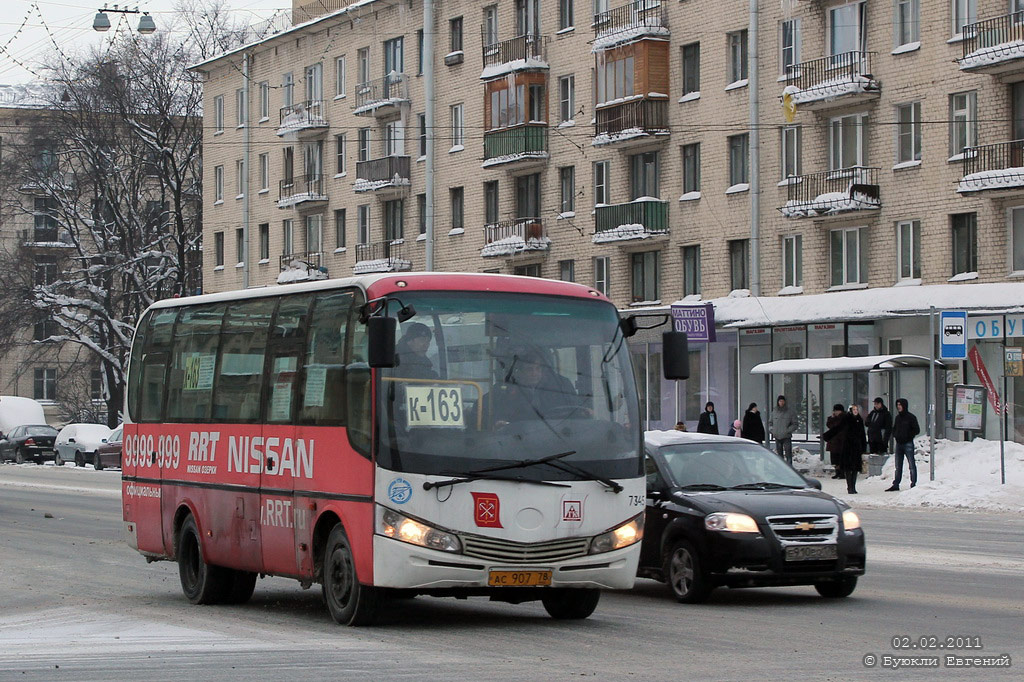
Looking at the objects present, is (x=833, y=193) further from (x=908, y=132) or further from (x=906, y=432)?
(x=906, y=432)

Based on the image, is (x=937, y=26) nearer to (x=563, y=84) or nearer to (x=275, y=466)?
(x=563, y=84)

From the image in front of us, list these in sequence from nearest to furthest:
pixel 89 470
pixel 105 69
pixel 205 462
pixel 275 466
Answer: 1. pixel 275 466
2. pixel 205 462
3. pixel 89 470
4. pixel 105 69

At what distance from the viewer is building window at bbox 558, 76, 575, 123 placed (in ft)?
175

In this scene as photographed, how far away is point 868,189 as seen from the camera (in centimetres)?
4306

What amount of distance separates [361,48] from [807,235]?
23.0 meters

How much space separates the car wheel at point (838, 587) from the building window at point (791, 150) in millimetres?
31202

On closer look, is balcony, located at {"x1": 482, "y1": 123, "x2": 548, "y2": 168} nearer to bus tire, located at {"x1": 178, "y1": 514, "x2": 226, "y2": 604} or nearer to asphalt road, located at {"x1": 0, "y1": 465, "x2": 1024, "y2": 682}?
asphalt road, located at {"x1": 0, "y1": 465, "x2": 1024, "y2": 682}

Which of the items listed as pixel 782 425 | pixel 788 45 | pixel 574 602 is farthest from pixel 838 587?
pixel 788 45

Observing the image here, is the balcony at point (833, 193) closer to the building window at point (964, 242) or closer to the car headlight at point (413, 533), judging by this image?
the building window at point (964, 242)

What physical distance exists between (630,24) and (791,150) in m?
7.23

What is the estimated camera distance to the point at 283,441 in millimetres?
13625

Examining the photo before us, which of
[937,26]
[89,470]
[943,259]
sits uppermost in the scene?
[937,26]

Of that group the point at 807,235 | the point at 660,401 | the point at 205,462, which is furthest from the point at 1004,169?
the point at 205,462

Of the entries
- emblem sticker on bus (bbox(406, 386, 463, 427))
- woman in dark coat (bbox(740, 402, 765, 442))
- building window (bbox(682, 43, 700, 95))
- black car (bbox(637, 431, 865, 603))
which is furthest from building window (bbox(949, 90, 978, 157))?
emblem sticker on bus (bbox(406, 386, 463, 427))
